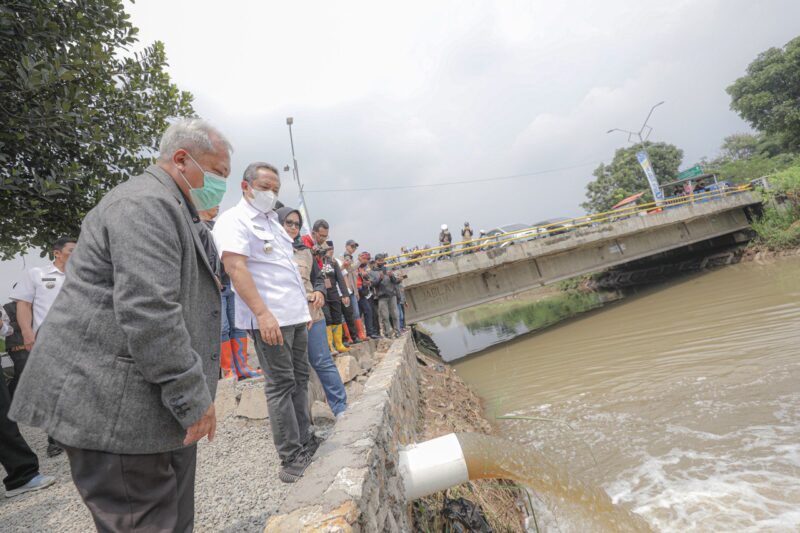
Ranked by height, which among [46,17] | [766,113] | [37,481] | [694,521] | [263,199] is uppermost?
[766,113]

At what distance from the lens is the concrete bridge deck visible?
1118cm

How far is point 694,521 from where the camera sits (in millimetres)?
2861

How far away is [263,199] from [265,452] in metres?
1.91

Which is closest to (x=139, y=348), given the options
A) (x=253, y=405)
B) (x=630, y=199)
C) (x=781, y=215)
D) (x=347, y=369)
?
(x=253, y=405)

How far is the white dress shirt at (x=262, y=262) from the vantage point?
2.26 meters

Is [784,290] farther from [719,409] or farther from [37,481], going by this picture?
[37,481]

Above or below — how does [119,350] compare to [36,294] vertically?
below


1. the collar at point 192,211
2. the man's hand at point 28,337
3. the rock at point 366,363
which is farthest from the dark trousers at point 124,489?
the rock at point 366,363

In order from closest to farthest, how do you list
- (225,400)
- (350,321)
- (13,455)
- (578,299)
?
(13,455)
(225,400)
(350,321)
(578,299)

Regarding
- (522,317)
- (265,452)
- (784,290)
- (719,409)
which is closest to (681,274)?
(522,317)

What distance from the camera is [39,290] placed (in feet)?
11.4

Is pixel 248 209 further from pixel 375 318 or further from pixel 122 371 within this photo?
pixel 375 318

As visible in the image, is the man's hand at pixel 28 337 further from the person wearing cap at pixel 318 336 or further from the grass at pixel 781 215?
the grass at pixel 781 215

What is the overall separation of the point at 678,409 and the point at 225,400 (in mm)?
5015
